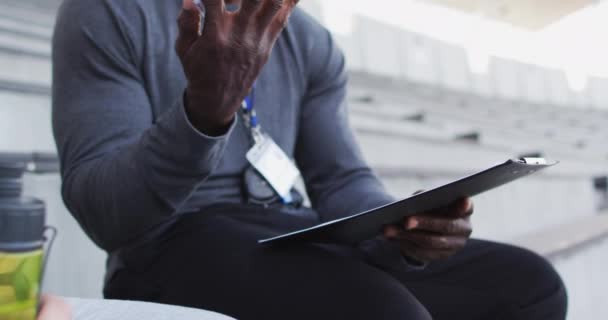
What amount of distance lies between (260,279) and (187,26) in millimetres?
139

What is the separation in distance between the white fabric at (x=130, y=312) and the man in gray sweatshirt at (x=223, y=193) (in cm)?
10

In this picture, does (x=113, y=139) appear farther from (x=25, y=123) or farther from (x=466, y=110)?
(x=466, y=110)

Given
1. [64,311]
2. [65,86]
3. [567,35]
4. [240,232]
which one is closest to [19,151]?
[65,86]

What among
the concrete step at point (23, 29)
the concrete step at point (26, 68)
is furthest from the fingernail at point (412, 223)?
the concrete step at point (23, 29)

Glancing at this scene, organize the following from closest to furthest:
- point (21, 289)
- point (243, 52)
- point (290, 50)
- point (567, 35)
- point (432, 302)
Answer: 1. point (21, 289)
2. point (243, 52)
3. point (432, 302)
4. point (290, 50)
5. point (567, 35)

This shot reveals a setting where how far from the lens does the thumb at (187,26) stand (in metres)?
0.21

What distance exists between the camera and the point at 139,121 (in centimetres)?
32

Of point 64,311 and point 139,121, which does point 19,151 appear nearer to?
point 139,121

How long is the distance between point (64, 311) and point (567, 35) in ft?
15.5

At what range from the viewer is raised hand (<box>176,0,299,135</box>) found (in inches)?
8.5

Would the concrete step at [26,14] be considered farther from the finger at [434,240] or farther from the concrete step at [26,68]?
the finger at [434,240]

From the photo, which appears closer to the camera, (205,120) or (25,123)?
(205,120)

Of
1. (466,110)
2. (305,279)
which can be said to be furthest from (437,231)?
(466,110)

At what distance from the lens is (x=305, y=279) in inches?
10.1
